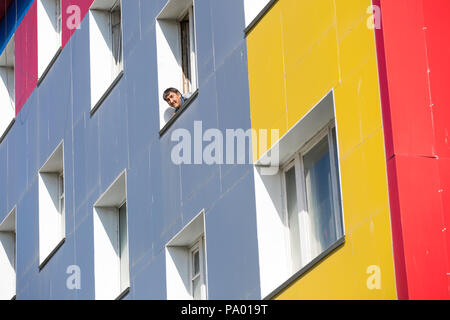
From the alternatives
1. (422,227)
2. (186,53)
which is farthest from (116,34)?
(422,227)

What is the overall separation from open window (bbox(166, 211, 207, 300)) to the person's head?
2.07m

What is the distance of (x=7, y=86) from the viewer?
33.4 meters

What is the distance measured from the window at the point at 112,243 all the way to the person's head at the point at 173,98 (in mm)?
2327

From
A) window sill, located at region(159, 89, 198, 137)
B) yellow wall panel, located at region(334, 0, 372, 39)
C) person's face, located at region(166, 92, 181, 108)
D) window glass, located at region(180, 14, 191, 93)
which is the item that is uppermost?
window glass, located at region(180, 14, 191, 93)

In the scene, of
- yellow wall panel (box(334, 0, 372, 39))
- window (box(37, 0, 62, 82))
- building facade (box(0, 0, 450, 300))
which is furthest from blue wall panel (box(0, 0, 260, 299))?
yellow wall panel (box(334, 0, 372, 39))

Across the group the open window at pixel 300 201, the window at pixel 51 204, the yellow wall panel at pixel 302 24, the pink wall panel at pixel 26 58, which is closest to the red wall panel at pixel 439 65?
the yellow wall panel at pixel 302 24

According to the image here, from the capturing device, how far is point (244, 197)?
19562 mm

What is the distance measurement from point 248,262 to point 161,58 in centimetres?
535

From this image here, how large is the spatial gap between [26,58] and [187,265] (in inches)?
412

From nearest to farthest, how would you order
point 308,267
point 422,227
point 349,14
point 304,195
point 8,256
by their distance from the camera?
point 422,227, point 349,14, point 308,267, point 304,195, point 8,256

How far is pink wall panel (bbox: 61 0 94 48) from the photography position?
2722 cm

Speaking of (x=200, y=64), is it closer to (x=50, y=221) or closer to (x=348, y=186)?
(x=348, y=186)

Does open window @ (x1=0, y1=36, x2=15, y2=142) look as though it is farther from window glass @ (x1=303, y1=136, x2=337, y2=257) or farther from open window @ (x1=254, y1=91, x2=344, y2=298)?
window glass @ (x1=303, y1=136, x2=337, y2=257)

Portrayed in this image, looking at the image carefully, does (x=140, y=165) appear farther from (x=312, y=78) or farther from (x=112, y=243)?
(x=312, y=78)
